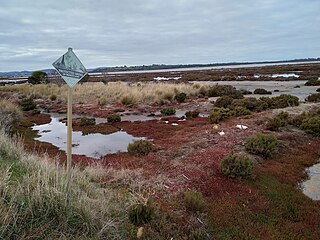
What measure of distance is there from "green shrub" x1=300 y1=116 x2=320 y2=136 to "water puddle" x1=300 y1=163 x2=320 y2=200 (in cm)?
379

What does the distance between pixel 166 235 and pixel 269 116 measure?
11.9m

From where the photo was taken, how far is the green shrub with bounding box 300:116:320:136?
12.4 meters

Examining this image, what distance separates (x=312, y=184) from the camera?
7.74m

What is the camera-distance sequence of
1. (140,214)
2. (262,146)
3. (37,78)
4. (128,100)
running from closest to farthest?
(140,214) < (262,146) < (128,100) < (37,78)

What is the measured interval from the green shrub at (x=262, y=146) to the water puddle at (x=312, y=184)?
123cm

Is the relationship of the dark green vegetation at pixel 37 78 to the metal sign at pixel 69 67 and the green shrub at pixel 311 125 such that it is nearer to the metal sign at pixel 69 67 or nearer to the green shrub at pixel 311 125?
the green shrub at pixel 311 125

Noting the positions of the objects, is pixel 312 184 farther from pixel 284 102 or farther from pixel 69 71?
pixel 284 102

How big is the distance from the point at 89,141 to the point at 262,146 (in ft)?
24.8

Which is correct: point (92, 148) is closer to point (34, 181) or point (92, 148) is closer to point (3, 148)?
point (3, 148)

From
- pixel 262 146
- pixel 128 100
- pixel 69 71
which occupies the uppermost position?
pixel 69 71

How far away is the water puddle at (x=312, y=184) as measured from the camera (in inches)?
278

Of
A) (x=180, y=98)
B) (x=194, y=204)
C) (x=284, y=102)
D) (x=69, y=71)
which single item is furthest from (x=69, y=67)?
(x=180, y=98)

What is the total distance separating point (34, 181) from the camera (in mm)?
4652

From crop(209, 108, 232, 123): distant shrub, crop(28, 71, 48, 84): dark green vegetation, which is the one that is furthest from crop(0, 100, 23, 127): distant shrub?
crop(28, 71, 48, 84): dark green vegetation
